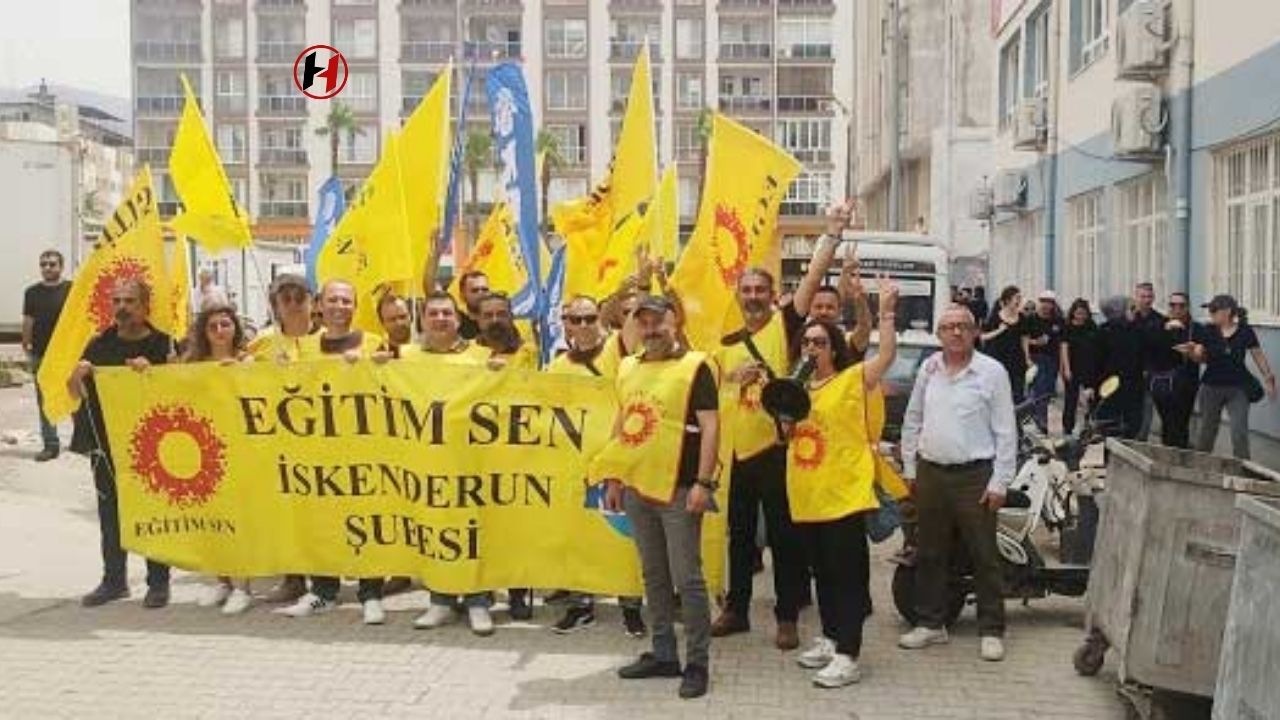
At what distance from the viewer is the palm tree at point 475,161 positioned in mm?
77438

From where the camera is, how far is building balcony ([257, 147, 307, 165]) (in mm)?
84188

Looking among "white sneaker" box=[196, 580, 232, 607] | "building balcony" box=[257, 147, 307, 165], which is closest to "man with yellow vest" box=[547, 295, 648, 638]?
"white sneaker" box=[196, 580, 232, 607]

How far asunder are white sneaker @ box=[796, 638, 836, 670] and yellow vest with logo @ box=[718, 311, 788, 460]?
40.0 inches

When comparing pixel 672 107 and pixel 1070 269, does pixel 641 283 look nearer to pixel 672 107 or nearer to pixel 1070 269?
pixel 1070 269

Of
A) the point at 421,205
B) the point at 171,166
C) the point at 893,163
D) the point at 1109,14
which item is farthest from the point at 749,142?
the point at 893,163

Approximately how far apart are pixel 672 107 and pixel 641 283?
7545 cm

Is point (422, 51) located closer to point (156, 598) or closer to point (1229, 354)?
point (1229, 354)

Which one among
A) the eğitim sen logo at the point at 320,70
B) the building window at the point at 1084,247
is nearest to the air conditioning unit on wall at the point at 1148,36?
the building window at the point at 1084,247

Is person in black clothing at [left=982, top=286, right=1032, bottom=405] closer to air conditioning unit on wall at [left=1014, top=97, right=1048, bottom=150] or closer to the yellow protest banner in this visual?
air conditioning unit on wall at [left=1014, top=97, right=1048, bottom=150]

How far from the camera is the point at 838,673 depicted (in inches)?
269

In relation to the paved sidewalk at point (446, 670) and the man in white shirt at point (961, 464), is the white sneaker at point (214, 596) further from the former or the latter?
the man in white shirt at point (961, 464)

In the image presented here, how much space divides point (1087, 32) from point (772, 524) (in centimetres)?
1738

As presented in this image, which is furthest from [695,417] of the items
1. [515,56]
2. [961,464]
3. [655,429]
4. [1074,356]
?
[515,56]

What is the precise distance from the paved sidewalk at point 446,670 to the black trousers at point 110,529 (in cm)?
18
